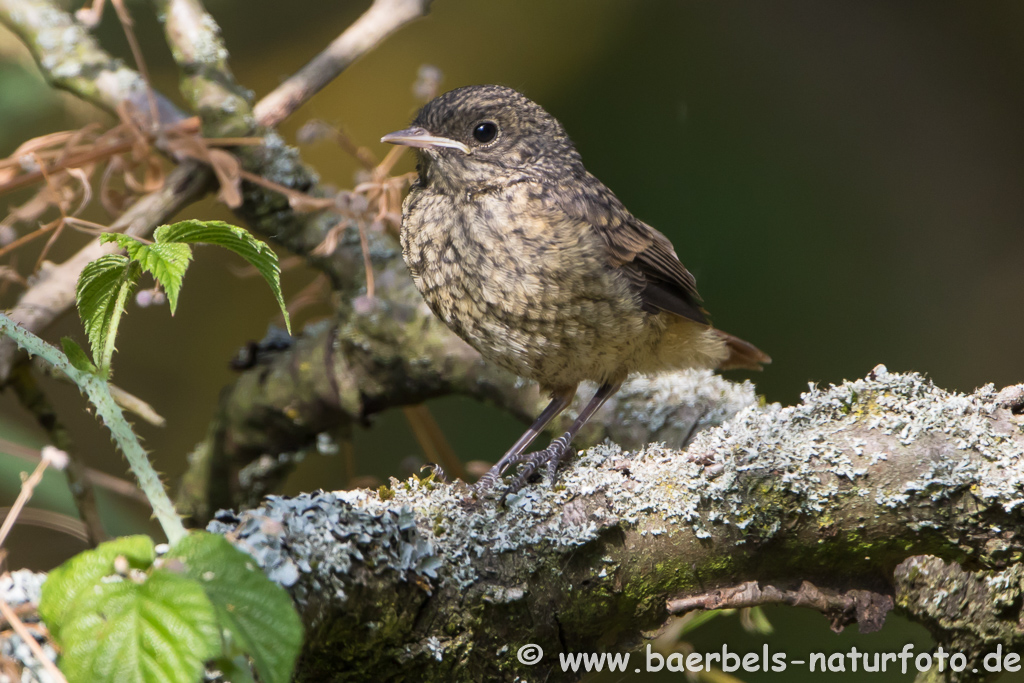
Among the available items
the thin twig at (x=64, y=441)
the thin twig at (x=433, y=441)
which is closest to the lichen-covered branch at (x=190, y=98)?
the thin twig at (x=64, y=441)

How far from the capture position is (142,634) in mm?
771

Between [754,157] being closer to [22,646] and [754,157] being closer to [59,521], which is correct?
[59,521]

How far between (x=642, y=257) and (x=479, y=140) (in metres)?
0.51

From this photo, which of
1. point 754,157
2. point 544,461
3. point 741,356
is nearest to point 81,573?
point 544,461

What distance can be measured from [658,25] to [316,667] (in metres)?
3.44

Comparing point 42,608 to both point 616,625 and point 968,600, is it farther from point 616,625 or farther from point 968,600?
point 968,600

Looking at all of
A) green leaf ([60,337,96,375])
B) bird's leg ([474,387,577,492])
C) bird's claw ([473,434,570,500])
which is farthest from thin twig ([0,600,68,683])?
bird's leg ([474,387,577,492])

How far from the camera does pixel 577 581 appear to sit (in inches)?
55.4

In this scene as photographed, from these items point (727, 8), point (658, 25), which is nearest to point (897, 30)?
point (727, 8)

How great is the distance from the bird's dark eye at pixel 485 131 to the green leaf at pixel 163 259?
3.74ft

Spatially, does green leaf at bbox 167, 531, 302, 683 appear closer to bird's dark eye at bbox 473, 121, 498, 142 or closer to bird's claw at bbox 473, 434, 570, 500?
bird's claw at bbox 473, 434, 570, 500

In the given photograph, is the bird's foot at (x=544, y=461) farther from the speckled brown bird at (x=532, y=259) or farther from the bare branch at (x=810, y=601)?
the bare branch at (x=810, y=601)

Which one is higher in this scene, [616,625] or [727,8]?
[727,8]

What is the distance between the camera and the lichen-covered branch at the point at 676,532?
4.23 feet
